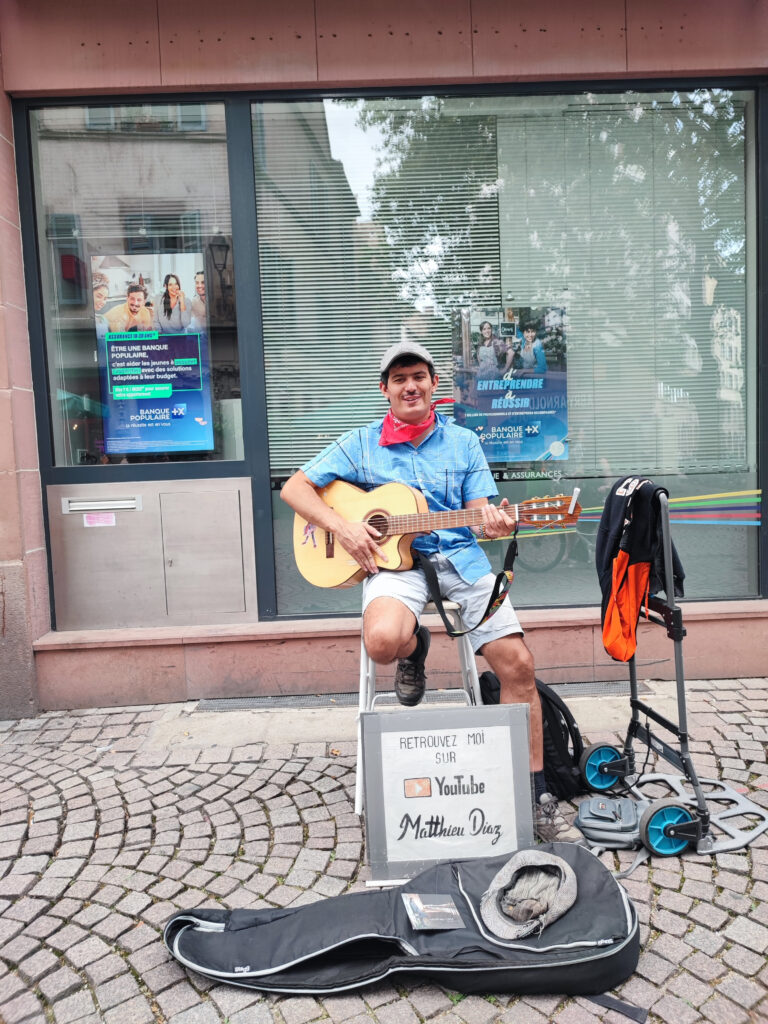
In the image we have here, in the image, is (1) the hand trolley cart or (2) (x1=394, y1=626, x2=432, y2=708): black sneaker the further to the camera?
(2) (x1=394, y1=626, x2=432, y2=708): black sneaker

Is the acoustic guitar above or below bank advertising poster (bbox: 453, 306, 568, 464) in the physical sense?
below

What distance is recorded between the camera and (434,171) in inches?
187

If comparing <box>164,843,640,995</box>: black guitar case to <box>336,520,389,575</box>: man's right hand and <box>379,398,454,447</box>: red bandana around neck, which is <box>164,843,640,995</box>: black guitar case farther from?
<box>379,398,454,447</box>: red bandana around neck

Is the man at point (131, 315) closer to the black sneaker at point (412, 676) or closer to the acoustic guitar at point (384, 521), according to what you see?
the acoustic guitar at point (384, 521)

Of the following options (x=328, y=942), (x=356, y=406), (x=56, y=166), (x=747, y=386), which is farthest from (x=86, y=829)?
(x=747, y=386)

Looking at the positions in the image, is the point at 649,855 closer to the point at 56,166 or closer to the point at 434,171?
the point at 434,171

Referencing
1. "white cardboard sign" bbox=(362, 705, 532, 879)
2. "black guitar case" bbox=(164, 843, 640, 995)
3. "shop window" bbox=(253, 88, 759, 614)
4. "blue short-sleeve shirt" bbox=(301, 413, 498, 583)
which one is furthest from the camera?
"shop window" bbox=(253, 88, 759, 614)

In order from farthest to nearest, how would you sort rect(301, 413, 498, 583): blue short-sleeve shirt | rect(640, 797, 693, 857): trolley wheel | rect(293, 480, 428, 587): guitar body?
1. rect(301, 413, 498, 583): blue short-sleeve shirt
2. rect(293, 480, 428, 587): guitar body
3. rect(640, 797, 693, 857): trolley wheel

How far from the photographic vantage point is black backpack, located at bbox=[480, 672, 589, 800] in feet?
10.2

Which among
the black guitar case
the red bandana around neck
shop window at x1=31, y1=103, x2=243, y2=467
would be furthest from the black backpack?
shop window at x1=31, y1=103, x2=243, y2=467

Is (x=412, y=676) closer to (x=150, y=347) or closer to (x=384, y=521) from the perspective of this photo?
(x=384, y=521)

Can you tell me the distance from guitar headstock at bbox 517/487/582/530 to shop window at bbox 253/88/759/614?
74.0 inches

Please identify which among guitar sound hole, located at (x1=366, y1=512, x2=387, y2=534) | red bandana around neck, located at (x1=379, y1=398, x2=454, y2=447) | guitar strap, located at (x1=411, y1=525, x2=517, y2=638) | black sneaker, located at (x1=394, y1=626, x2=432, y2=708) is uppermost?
red bandana around neck, located at (x1=379, y1=398, x2=454, y2=447)

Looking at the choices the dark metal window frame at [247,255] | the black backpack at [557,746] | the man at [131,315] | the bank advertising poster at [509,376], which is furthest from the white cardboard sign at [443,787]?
the man at [131,315]
